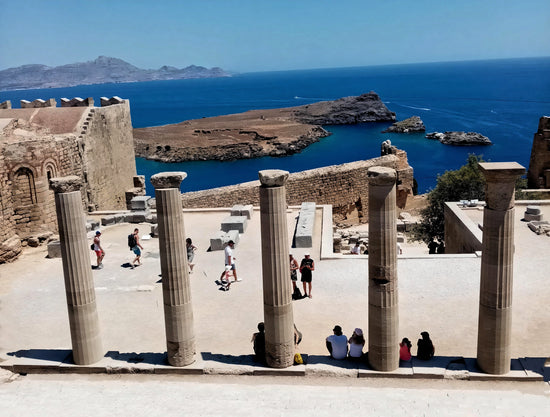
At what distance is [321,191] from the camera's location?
26.1 meters

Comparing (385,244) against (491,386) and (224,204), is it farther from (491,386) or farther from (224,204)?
(224,204)

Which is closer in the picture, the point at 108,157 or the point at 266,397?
the point at 266,397

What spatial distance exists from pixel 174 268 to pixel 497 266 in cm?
491

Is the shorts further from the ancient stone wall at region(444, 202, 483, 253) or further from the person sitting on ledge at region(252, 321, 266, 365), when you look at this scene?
the ancient stone wall at region(444, 202, 483, 253)

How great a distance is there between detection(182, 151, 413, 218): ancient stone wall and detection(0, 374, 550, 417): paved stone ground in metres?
14.5

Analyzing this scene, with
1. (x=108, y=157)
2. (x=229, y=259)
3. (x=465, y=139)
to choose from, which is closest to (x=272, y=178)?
(x=229, y=259)

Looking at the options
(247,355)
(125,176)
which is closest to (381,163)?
(125,176)

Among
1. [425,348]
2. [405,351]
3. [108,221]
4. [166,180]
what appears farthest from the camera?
[108,221]

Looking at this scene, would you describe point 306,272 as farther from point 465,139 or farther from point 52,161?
point 465,139

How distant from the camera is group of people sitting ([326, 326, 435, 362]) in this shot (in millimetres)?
9359

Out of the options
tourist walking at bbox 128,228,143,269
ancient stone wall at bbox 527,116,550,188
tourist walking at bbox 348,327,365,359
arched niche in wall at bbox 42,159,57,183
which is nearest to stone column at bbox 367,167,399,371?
tourist walking at bbox 348,327,365,359

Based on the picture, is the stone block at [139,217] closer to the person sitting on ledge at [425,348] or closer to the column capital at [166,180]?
the column capital at [166,180]

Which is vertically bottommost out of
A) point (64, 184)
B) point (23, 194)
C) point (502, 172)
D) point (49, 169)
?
point (23, 194)

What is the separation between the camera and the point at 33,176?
18.9m
